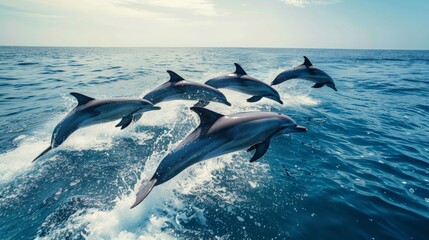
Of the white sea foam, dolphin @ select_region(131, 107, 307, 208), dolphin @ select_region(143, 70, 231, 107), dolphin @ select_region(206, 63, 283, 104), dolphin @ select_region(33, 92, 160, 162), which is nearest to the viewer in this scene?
dolphin @ select_region(131, 107, 307, 208)

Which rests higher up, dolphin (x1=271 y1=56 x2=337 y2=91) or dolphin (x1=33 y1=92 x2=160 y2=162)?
dolphin (x1=271 y1=56 x2=337 y2=91)

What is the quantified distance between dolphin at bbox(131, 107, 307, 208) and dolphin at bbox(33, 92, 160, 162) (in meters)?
3.15

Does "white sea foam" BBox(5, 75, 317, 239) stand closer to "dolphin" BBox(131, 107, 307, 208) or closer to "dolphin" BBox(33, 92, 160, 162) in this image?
"dolphin" BBox(131, 107, 307, 208)

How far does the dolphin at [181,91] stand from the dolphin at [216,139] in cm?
288

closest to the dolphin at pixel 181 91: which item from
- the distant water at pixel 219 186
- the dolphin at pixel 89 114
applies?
the dolphin at pixel 89 114

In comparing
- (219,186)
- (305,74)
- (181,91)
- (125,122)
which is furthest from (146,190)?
(305,74)

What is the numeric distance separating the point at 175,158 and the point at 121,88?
15491 mm

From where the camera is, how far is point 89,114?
6797 millimetres

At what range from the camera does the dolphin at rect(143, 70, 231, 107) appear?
7902 millimetres

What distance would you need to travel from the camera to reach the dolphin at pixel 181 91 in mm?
7902

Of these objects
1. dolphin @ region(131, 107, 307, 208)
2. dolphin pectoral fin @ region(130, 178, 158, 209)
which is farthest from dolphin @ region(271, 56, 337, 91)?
dolphin pectoral fin @ region(130, 178, 158, 209)

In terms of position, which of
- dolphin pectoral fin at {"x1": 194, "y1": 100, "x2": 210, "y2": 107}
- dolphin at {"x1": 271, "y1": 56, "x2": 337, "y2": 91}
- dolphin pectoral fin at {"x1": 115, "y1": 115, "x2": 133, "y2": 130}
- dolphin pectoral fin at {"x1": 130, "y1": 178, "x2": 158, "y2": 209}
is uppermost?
dolphin at {"x1": 271, "y1": 56, "x2": 337, "y2": 91}

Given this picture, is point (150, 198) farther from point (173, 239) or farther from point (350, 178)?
point (350, 178)

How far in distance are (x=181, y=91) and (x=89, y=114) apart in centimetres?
263
